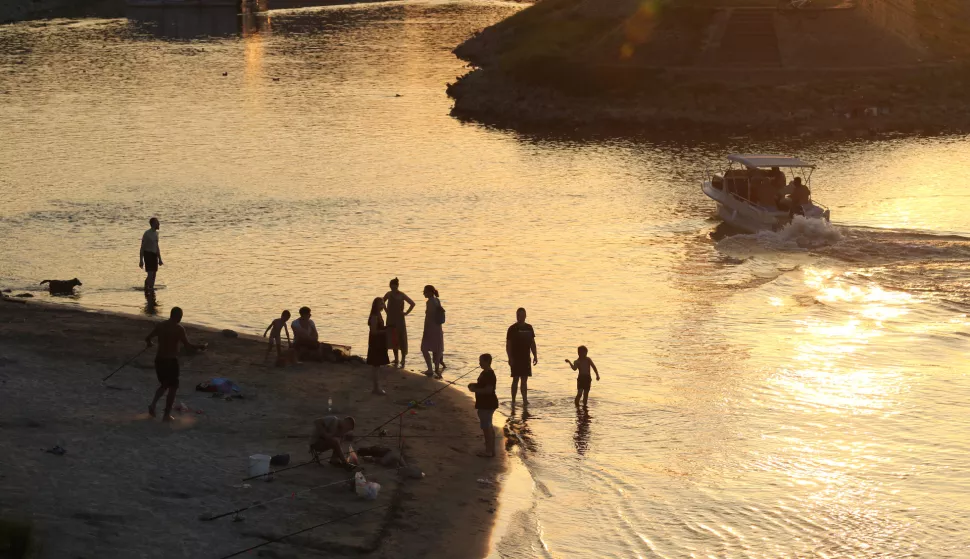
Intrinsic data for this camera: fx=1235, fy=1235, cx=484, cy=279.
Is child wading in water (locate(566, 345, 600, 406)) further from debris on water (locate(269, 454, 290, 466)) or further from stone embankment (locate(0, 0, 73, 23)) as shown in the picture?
stone embankment (locate(0, 0, 73, 23))

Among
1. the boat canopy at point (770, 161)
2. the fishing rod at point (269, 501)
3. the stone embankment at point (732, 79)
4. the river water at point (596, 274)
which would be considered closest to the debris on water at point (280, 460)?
the fishing rod at point (269, 501)

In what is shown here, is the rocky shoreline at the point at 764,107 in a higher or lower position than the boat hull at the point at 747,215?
higher

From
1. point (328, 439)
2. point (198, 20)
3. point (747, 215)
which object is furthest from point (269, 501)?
point (198, 20)

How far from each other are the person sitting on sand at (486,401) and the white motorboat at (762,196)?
22.7 m

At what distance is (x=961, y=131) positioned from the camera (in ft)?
225

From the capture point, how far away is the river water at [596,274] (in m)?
19.8

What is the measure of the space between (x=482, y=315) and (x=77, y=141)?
3851cm

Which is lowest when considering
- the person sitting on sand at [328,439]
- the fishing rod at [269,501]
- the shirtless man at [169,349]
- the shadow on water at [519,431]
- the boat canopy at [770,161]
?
the shadow on water at [519,431]

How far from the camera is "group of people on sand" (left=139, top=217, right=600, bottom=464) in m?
19.1

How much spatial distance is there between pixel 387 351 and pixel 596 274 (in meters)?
14.4

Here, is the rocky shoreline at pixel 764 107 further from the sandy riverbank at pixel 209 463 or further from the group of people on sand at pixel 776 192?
the sandy riverbank at pixel 209 463

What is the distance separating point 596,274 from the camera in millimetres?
37188

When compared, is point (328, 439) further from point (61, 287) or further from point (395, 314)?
point (61, 287)

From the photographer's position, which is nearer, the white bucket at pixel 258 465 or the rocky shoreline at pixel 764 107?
the white bucket at pixel 258 465
